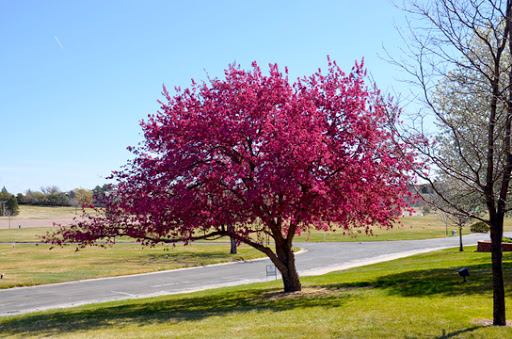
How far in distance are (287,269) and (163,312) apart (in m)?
4.64

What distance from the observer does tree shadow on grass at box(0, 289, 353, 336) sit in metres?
13.8

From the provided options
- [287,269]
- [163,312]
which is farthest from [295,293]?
[163,312]

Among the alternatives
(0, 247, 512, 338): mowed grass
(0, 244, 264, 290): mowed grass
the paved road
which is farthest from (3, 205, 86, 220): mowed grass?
(0, 247, 512, 338): mowed grass

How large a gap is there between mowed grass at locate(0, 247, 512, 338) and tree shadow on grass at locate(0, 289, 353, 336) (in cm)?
3

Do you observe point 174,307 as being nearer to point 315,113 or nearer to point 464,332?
point 315,113

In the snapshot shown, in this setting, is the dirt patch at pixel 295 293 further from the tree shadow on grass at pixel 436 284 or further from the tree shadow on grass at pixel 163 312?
the tree shadow on grass at pixel 436 284

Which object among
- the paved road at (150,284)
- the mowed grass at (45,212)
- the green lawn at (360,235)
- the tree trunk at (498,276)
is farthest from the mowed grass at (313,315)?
the mowed grass at (45,212)

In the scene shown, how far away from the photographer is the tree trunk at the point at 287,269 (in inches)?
681

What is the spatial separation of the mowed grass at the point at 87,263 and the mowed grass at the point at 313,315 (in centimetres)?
1592

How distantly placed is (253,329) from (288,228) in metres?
7.78

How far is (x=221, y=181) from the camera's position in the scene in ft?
49.2

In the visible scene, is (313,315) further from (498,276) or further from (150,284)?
(150,284)

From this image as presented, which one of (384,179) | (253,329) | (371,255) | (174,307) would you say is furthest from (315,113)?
(371,255)

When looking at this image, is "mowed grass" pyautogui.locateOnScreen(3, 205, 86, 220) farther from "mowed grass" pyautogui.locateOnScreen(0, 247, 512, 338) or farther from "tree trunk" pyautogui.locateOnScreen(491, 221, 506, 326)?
"tree trunk" pyautogui.locateOnScreen(491, 221, 506, 326)
